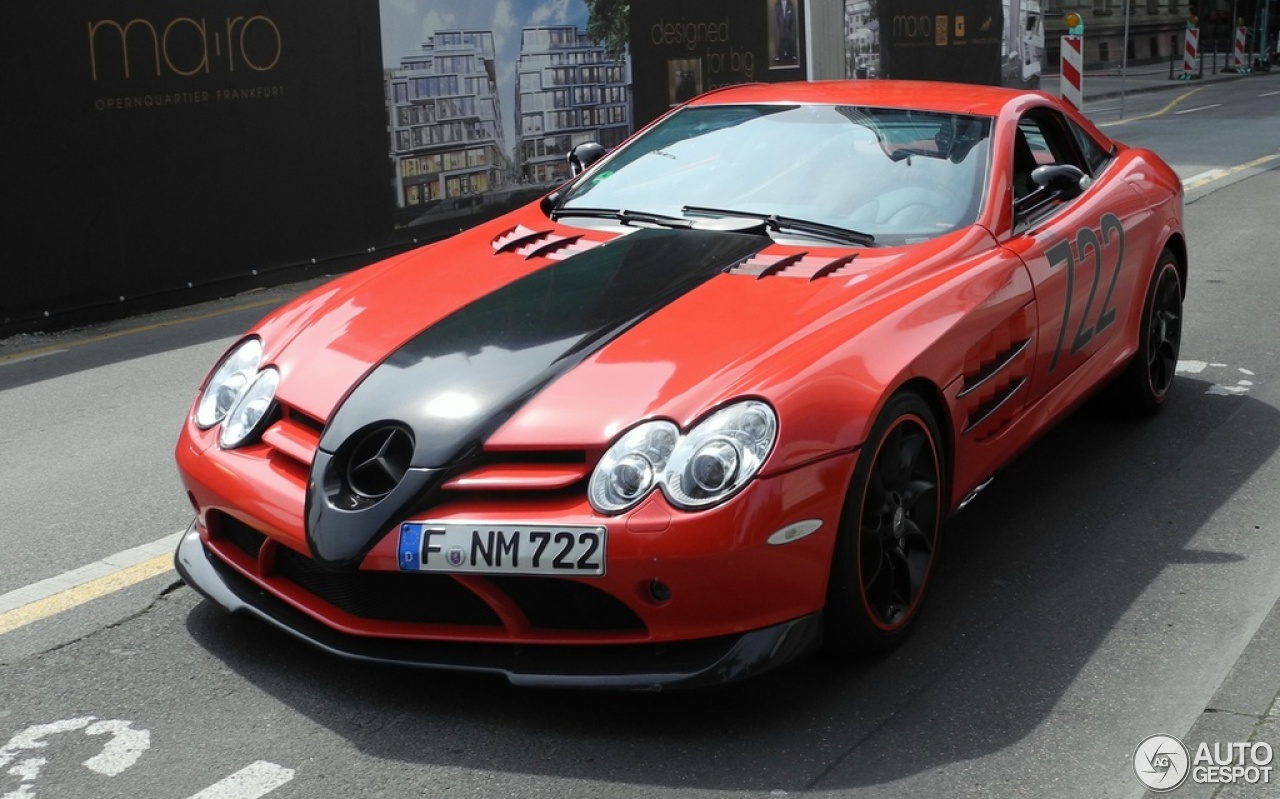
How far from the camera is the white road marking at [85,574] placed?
4207mm

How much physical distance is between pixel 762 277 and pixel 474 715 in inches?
54.1

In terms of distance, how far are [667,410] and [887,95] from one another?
223cm

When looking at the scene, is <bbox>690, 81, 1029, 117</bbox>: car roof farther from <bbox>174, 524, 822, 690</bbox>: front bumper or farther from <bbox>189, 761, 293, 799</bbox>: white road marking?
<bbox>189, 761, 293, 799</bbox>: white road marking

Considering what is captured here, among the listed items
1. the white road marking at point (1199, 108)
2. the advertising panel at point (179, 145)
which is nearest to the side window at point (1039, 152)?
the advertising panel at point (179, 145)

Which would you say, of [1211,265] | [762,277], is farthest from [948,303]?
[1211,265]

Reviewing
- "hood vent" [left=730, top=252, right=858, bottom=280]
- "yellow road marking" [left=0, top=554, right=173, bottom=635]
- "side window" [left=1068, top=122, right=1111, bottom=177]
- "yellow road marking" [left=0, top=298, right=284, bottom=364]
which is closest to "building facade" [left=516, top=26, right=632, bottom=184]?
"yellow road marking" [left=0, top=298, right=284, bottom=364]

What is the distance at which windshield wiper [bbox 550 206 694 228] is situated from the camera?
458 cm

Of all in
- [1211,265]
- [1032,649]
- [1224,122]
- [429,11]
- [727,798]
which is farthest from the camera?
[1224,122]

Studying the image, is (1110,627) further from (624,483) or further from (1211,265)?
(1211,265)

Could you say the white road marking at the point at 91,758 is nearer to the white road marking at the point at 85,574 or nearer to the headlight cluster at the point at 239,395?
the headlight cluster at the point at 239,395

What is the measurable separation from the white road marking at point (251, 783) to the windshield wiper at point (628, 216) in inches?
81.2

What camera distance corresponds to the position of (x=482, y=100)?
1153cm

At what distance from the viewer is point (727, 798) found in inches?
120

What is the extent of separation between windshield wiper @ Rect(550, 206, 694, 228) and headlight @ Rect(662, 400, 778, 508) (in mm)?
1356
